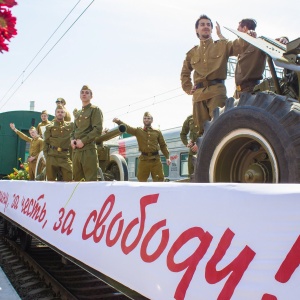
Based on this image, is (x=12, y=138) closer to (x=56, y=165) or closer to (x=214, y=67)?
(x=56, y=165)

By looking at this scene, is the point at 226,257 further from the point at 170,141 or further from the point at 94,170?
the point at 170,141

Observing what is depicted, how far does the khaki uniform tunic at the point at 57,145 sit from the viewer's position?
714cm

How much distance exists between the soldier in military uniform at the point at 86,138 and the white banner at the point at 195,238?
113 inches

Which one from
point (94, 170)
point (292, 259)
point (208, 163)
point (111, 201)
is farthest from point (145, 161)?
point (292, 259)

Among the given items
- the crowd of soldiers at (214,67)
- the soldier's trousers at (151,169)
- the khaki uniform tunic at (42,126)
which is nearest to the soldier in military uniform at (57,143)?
the soldier's trousers at (151,169)

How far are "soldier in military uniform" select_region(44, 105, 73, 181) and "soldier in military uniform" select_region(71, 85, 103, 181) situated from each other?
1000 millimetres

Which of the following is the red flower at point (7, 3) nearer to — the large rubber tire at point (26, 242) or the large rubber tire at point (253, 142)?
the large rubber tire at point (253, 142)

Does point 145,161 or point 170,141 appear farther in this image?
point 170,141

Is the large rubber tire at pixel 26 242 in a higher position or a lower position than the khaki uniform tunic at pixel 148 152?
lower

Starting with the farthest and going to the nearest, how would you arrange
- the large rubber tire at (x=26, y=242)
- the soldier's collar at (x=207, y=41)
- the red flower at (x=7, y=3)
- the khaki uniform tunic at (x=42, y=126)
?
the khaki uniform tunic at (x=42, y=126), the large rubber tire at (x=26, y=242), the soldier's collar at (x=207, y=41), the red flower at (x=7, y=3)

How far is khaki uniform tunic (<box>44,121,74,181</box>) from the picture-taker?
7.14 meters

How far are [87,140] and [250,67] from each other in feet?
8.90

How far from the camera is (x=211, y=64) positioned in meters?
4.28

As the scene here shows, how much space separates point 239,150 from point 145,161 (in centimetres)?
486
